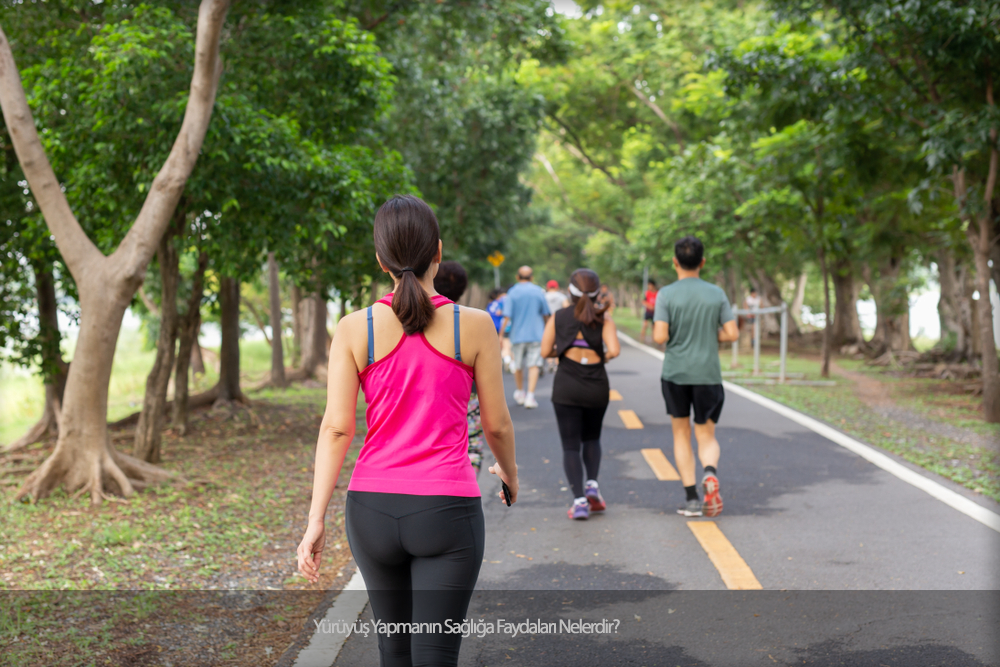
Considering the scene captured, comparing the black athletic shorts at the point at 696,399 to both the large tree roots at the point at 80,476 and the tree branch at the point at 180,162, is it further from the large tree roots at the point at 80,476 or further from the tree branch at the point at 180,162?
the large tree roots at the point at 80,476

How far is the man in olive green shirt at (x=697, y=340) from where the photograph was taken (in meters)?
6.16

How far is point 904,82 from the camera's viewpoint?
11539 millimetres

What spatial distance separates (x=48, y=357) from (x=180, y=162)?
4.39 meters

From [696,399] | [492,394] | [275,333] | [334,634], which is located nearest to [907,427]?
[696,399]

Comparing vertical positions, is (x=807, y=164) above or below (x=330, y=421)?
above

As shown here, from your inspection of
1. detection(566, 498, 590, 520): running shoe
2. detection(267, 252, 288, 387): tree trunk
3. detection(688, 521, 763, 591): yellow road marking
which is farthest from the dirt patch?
detection(267, 252, 288, 387): tree trunk

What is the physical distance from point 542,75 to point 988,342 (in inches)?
786

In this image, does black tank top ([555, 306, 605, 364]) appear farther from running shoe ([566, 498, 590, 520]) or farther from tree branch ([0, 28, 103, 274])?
tree branch ([0, 28, 103, 274])

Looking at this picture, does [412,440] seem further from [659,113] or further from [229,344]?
[659,113]

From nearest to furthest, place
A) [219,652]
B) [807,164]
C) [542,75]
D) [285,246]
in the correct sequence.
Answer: [219,652] → [285,246] → [807,164] → [542,75]

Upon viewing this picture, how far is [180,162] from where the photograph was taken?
7473mm

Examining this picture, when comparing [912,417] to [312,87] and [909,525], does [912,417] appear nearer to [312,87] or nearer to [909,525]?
[909,525]

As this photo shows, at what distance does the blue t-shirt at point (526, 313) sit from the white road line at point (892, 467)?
10.7ft

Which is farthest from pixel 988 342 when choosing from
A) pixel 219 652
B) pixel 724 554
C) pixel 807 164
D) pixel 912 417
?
pixel 219 652
